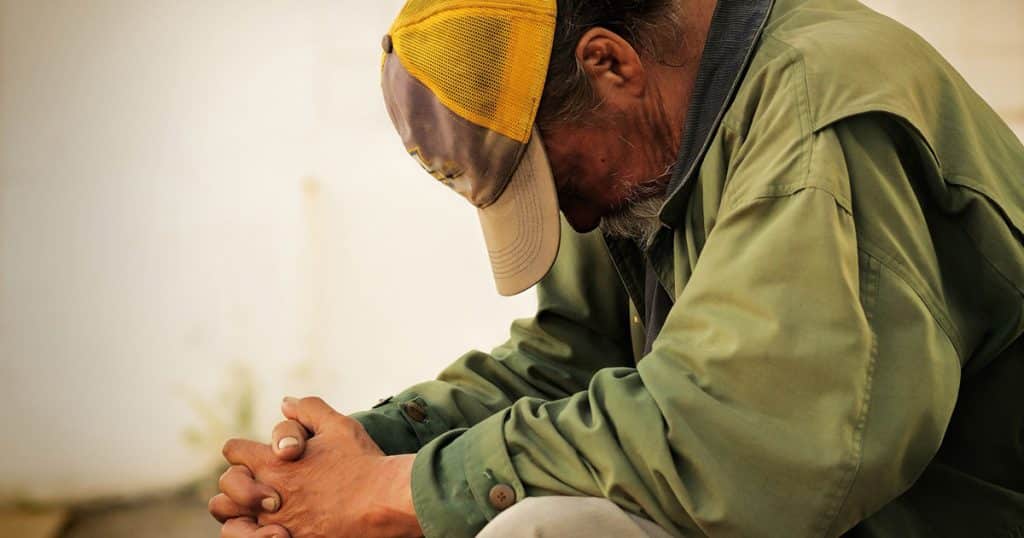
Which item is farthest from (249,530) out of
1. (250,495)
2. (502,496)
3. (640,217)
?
(640,217)

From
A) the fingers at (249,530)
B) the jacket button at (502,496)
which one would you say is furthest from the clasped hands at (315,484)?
the jacket button at (502,496)

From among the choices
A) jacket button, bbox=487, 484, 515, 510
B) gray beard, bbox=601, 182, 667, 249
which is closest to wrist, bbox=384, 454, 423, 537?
jacket button, bbox=487, 484, 515, 510

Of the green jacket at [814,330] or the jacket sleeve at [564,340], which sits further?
the jacket sleeve at [564,340]

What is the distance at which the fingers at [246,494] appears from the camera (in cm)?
163

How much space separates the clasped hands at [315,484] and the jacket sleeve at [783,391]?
0.74 ft

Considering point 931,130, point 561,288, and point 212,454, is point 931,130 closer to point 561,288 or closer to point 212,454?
point 561,288

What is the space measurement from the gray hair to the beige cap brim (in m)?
0.08

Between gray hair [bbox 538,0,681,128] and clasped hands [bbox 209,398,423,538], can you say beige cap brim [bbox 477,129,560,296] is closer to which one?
gray hair [bbox 538,0,681,128]

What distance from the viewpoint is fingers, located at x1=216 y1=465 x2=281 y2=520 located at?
5.35 feet

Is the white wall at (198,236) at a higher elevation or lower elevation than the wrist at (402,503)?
higher

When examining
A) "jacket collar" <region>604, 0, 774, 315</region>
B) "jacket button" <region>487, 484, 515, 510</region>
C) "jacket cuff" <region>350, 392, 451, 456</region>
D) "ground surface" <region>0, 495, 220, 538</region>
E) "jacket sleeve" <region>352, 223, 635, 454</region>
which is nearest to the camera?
"jacket button" <region>487, 484, 515, 510</region>

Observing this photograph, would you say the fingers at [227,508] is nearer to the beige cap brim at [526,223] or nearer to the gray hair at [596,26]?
the beige cap brim at [526,223]

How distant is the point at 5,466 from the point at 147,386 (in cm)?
45

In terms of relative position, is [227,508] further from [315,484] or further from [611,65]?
[611,65]
